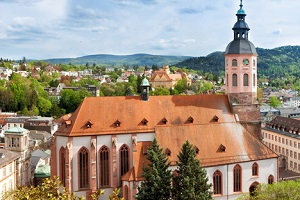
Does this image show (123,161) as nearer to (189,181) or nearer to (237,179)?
(189,181)

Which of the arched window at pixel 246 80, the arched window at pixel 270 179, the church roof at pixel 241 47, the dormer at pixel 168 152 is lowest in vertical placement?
the arched window at pixel 270 179

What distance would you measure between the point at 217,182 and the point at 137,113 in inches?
441

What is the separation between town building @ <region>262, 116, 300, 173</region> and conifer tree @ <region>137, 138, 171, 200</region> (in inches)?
1578

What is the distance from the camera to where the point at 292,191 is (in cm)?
3097

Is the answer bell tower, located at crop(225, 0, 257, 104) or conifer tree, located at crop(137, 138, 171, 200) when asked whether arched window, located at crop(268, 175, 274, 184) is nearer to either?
bell tower, located at crop(225, 0, 257, 104)

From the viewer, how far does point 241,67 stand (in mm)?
47844

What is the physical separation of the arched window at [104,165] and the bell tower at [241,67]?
15.9m

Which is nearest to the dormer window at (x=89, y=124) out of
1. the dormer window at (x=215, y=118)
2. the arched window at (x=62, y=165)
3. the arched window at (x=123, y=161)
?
the arched window at (x=62, y=165)

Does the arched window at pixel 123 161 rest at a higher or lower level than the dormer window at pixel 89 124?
lower

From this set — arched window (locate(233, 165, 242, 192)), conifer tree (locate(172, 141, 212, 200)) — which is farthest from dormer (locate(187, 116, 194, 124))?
conifer tree (locate(172, 141, 212, 200))

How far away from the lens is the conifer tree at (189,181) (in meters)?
34.5

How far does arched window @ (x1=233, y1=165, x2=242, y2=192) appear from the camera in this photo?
43700mm

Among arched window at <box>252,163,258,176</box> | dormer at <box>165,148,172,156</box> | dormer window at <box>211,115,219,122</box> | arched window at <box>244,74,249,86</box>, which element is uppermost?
arched window at <box>244,74,249,86</box>

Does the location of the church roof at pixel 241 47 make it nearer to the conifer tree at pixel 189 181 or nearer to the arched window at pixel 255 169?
the arched window at pixel 255 169
